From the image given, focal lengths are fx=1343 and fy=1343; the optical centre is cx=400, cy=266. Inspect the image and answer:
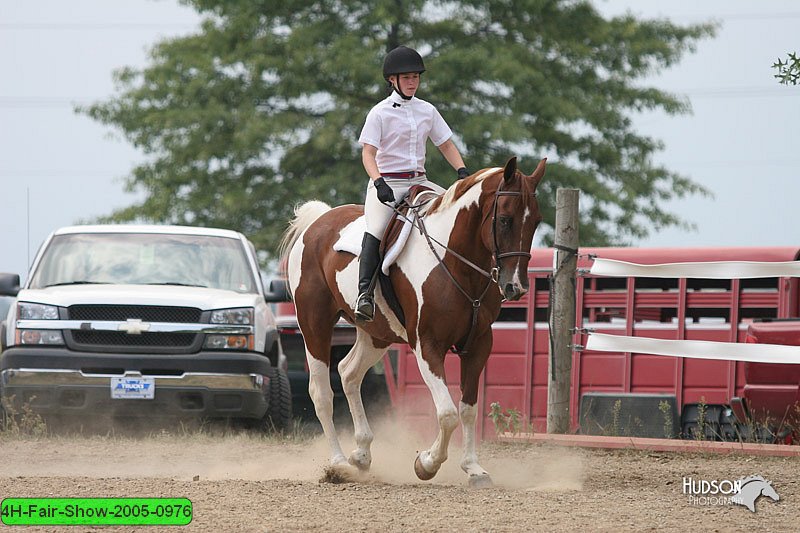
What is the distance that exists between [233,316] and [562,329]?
10.3 ft

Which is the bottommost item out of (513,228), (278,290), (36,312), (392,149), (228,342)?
(228,342)

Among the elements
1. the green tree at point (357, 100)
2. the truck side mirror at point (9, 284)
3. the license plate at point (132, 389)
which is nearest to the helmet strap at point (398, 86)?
the license plate at point (132, 389)

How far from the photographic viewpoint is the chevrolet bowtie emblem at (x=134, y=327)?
1241 cm

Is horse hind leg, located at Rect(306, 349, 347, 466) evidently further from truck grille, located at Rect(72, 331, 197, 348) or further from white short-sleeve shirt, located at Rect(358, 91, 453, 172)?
truck grille, located at Rect(72, 331, 197, 348)

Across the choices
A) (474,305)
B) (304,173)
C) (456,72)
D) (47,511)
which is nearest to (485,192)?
(474,305)

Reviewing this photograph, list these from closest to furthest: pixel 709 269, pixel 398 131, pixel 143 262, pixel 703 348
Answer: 1. pixel 398 131
2. pixel 703 348
3. pixel 709 269
4. pixel 143 262

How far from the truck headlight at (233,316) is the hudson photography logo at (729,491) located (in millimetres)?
5326

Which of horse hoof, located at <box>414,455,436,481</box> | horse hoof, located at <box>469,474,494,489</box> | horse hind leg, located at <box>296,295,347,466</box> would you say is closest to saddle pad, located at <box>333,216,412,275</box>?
horse hind leg, located at <box>296,295,347,466</box>

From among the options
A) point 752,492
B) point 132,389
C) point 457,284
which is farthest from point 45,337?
point 752,492

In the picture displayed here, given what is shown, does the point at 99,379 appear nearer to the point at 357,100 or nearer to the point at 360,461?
the point at 360,461

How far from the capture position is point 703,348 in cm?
1066

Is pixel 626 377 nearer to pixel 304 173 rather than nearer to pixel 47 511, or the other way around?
pixel 47 511

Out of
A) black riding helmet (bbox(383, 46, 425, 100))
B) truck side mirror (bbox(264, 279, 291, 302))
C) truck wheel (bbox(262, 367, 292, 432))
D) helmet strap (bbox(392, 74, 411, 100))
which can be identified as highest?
black riding helmet (bbox(383, 46, 425, 100))

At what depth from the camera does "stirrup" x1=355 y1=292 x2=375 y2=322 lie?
9023 millimetres
